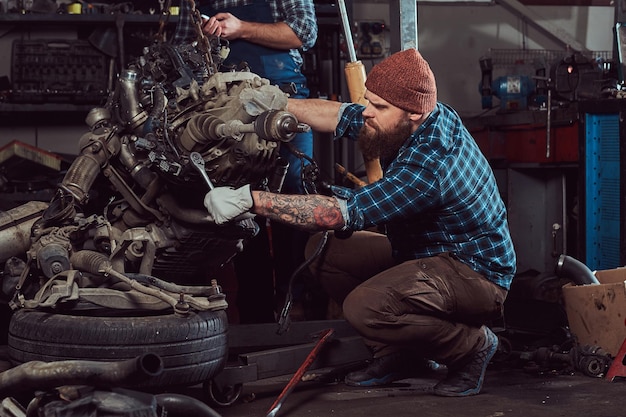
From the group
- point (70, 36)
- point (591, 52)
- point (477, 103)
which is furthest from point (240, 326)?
point (591, 52)

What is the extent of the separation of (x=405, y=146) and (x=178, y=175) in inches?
29.2

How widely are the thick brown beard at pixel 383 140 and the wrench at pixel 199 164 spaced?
62 centimetres

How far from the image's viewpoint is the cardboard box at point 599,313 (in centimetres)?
364

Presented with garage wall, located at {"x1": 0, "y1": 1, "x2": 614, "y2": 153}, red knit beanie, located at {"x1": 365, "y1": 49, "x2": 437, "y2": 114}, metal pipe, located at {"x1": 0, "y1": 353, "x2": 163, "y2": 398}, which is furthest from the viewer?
garage wall, located at {"x1": 0, "y1": 1, "x2": 614, "y2": 153}

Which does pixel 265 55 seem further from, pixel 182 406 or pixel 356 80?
pixel 182 406

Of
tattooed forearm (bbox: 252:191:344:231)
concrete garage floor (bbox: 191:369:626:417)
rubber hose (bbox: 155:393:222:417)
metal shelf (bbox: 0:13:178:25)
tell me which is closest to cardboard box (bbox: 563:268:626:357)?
concrete garage floor (bbox: 191:369:626:417)

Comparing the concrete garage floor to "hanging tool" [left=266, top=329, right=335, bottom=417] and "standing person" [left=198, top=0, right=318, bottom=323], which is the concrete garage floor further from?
"standing person" [left=198, top=0, right=318, bottom=323]

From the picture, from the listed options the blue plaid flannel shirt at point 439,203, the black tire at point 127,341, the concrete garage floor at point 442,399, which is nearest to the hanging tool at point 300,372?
the concrete garage floor at point 442,399

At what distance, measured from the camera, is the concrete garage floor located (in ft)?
9.82

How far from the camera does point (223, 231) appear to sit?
10.6 ft

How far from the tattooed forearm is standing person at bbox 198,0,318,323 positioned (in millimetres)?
794

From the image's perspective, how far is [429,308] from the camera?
10.3 ft

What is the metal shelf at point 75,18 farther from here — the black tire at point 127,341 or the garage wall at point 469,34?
the black tire at point 127,341

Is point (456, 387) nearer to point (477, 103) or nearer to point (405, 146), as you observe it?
point (405, 146)
